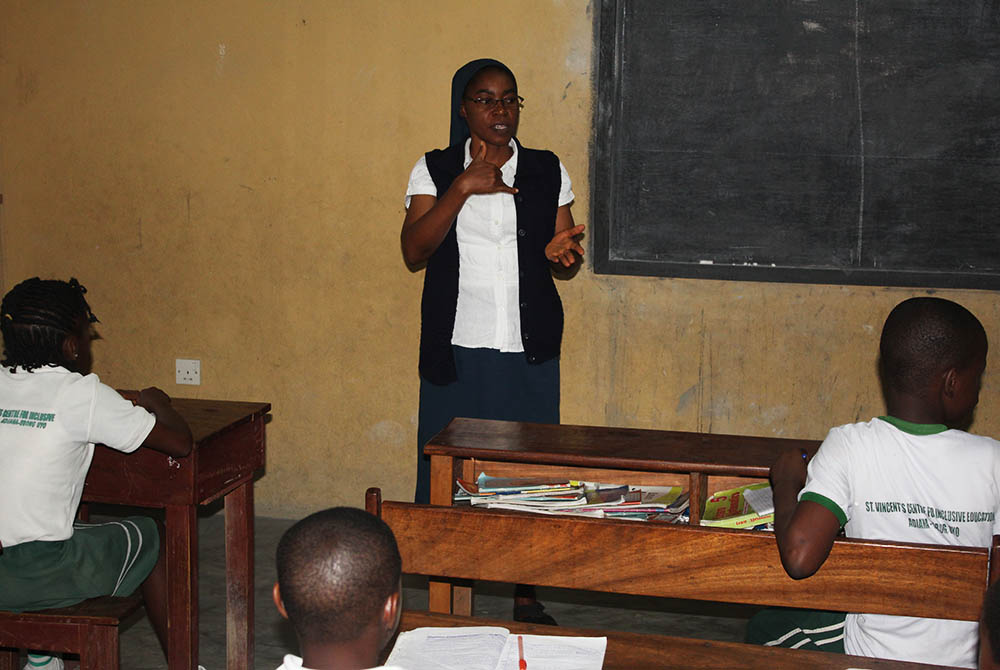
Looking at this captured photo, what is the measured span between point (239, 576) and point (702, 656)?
1.66 metres

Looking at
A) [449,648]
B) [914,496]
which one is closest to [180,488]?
[449,648]

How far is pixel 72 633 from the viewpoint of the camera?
2.30 meters

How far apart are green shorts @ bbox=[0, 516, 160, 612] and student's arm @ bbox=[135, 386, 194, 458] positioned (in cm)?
25

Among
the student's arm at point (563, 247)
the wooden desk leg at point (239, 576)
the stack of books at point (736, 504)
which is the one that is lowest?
the wooden desk leg at point (239, 576)

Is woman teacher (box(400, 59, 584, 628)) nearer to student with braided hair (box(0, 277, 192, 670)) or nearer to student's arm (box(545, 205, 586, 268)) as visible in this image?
student's arm (box(545, 205, 586, 268))

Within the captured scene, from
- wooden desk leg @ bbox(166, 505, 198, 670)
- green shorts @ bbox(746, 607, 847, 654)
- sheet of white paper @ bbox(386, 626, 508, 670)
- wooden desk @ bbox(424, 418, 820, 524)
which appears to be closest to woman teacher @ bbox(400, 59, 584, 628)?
wooden desk @ bbox(424, 418, 820, 524)

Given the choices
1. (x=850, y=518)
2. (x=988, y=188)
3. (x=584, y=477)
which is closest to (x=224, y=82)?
(x=584, y=477)

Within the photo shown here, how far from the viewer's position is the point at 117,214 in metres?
4.32

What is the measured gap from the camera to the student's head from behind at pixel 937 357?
1.80m

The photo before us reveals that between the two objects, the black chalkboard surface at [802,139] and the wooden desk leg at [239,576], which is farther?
the black chalkboard surface at [802,139]

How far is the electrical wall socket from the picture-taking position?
4.35 meters

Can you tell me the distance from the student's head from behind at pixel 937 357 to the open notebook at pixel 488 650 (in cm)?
72

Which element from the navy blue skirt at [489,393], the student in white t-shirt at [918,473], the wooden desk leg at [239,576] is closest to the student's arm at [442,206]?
the navy blue skirt at [489,393]

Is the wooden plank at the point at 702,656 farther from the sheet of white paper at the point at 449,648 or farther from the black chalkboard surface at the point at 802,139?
the black chalkboard surface at the point at 802,139
